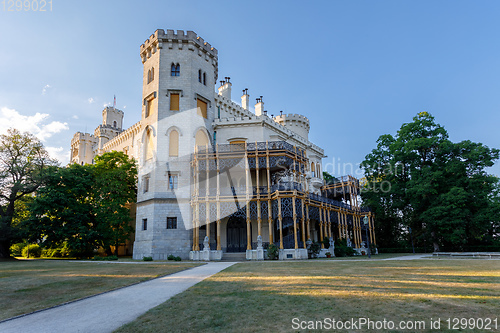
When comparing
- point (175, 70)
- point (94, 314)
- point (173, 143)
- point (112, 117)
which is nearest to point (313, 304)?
point (94, 314)

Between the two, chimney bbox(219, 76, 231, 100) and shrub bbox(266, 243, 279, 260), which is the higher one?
chimney bbox(219, 76, 231, 100)

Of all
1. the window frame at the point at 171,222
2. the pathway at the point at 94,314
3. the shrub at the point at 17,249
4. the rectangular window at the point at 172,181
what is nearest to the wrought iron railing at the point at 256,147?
the rectangular window at the point at 172,181

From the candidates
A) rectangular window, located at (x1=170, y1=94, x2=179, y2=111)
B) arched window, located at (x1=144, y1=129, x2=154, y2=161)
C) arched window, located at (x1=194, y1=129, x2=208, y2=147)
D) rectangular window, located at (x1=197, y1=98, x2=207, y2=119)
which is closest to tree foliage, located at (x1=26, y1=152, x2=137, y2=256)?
arched window, located at (x1=144, y1=129, x2=154, y2=161)

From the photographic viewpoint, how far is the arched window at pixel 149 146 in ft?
101

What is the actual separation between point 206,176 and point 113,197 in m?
11.8

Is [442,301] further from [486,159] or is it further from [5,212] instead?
[5,212]

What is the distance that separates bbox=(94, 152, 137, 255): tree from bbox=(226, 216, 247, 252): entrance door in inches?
450

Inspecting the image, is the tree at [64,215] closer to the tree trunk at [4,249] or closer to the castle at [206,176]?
the tree trunk at [4,249]

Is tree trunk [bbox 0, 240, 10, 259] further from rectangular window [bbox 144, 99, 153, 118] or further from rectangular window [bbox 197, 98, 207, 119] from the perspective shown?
rectangular window [bbox 197, 98, 207, 119]

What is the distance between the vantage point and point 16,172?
32.2m

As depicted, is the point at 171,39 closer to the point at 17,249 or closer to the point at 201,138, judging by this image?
the point at 201,138

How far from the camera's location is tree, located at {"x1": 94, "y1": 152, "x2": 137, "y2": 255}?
3241cm

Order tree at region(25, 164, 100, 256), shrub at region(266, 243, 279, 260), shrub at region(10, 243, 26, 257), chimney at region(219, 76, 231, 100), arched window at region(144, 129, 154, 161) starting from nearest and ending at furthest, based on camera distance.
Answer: shrub at region(266, 243, 279, 260), tree at region(25, 164, 100, 256), arched window at region(144, 129, 154, 161), chimney at region(219, 76, 231, 100), shrub at region(10, 243, 26, 257)

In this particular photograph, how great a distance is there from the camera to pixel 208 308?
698 centimetres
